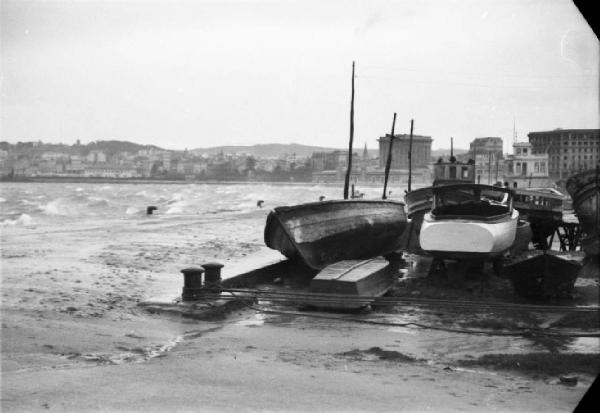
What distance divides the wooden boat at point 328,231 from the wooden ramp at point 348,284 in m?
1.39

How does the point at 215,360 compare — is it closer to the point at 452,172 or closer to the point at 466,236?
the point at 466,236

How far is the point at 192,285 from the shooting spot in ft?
34.3

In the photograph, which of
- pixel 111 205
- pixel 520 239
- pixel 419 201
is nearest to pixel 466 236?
pixel 520 239

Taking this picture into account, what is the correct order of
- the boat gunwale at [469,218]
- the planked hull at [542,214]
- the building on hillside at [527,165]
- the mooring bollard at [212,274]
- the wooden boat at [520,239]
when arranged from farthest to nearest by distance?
the building on hillside at [527,165] → the planked hull at [542,214] → the wooden boat at [520,239] → the boat gunwale at [469,218] → the mooring bollard at [212,274]

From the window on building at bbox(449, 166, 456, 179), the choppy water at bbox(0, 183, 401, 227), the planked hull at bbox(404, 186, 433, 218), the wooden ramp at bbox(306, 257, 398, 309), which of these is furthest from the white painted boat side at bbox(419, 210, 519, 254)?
the choppy water at bbox(0, 183, 401, 227)

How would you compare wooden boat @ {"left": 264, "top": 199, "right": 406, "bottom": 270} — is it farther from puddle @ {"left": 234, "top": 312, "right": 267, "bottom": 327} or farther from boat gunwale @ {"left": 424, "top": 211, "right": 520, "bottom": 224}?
puddle @ {"left": 234, "top": 312, "right": 267, "bottom": 327}

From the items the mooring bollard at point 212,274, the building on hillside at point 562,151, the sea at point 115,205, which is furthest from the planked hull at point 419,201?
the building on hillside at point 562,151

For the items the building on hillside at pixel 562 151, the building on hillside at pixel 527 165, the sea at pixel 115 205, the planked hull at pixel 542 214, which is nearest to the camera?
the planked hull at pixel 542 214

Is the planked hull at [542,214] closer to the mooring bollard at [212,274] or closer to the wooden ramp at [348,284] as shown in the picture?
the wooden ramp at [348,284]

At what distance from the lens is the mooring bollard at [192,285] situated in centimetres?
1038

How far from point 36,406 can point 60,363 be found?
1.42m

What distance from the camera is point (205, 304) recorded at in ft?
32.9

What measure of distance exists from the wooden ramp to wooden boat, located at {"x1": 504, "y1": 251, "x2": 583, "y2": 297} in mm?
2605

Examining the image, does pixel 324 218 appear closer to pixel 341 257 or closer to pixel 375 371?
pixel 341 257
